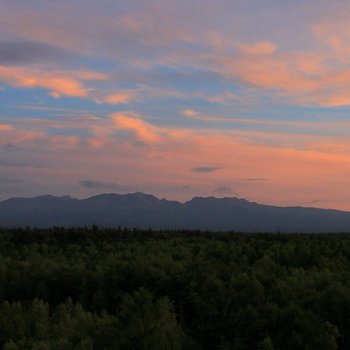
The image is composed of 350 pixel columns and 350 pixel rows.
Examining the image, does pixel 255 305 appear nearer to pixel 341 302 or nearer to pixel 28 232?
pixel 341 302

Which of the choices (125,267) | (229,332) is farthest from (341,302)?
(125,267)

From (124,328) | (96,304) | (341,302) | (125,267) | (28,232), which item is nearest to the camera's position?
(124,328)

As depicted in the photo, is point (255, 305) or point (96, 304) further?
point (96, 304)

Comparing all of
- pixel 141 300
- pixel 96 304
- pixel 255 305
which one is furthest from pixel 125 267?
pixel 255 305

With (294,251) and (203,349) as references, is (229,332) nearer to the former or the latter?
(203,349)

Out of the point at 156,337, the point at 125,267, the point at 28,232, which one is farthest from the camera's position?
the point at 28,232

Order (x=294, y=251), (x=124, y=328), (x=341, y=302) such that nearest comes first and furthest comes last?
(x=124, y=328) → (x=341, y=302) → (x=294, y=251)

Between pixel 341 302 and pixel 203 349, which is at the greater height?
pixel 341 302

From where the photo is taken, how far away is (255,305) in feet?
53.9

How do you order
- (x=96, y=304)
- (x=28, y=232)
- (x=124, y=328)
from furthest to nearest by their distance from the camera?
(x=28, y=232) → (x=96, y=304) → (x=124, y=328)

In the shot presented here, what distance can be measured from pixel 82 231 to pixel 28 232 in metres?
4.36

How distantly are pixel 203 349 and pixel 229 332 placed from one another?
77 cm

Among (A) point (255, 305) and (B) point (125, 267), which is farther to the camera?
(B) point (125, 267)

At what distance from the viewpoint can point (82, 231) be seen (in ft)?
165
